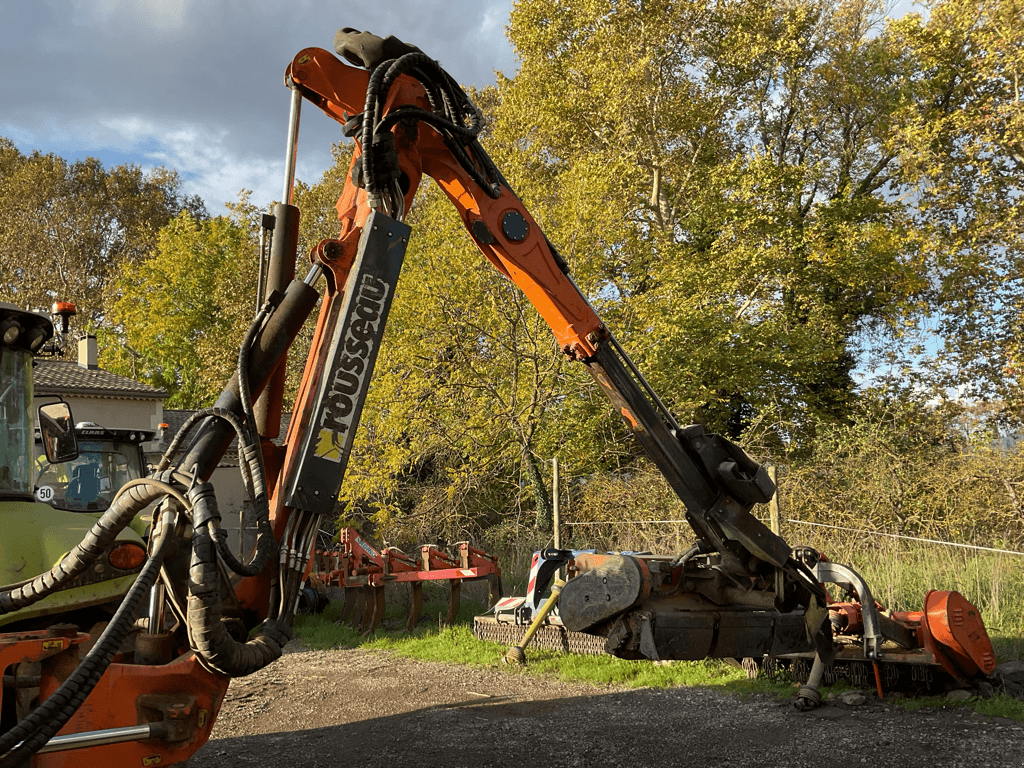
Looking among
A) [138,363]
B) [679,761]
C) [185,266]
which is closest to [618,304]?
[679,761]

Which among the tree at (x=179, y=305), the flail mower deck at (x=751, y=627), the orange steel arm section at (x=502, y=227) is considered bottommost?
the flail mower deck at (x=751, y=627)

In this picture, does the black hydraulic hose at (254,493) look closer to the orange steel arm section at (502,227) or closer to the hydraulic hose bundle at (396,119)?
the hydraulic hose bundle at (396,119)

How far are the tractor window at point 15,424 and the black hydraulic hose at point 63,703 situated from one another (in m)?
1.63

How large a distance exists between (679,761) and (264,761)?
8.80ft

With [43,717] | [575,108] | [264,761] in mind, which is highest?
[575,108]

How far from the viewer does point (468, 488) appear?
45.5 ft

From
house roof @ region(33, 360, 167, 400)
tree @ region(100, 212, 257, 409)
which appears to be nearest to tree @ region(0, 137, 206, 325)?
tree @ region(100, 212, 257, 409)

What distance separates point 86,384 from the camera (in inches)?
902

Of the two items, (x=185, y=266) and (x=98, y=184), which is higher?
(x=98, y=184)

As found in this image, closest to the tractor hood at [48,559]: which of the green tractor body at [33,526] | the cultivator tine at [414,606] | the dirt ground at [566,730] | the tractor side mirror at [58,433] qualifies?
the green tractor body at [33,526]

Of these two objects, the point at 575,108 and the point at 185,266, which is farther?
the point at 185,266

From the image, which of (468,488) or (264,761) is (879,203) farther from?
(264,761)

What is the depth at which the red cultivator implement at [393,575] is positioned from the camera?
1026 centimetres

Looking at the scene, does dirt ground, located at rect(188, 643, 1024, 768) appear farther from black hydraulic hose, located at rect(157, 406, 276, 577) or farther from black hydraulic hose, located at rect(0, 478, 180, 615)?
black hydraulic hose, located at rect(0, 478, 180, 615)
